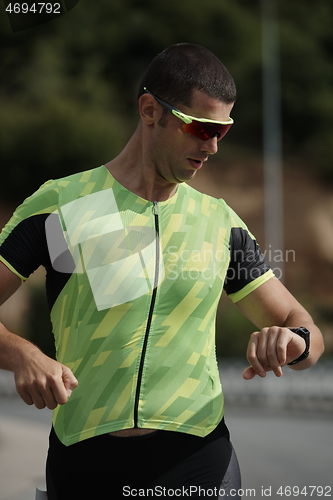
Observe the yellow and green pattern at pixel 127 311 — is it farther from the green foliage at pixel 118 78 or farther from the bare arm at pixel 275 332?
the green foliage at pixel 118 78

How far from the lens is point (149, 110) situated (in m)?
2.47

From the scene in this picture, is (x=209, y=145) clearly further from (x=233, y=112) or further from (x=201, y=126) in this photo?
(x=233, y=112)

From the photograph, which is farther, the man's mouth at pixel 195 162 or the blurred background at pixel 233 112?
the blurred background at pixel 233 112

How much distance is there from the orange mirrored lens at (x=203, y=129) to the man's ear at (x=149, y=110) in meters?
0.16

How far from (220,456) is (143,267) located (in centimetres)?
73

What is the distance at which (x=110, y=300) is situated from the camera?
233 cm

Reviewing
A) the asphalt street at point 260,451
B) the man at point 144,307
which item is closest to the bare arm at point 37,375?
the man at point 144,307

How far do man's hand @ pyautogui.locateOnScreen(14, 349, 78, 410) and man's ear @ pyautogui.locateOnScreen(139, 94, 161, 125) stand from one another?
0.98 m

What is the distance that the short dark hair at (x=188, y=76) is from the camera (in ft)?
7.61

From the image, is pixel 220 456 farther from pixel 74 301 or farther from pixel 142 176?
pixel 142 176

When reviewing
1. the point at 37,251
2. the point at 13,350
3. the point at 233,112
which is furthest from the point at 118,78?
the point at 13,350

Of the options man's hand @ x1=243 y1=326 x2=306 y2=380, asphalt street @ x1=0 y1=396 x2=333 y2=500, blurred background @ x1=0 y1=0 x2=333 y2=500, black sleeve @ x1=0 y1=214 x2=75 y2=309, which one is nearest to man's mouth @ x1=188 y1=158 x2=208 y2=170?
black sleeve @ x1=0 y1=214 x2=75 y2=309

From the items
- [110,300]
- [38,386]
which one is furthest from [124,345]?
[38,386]

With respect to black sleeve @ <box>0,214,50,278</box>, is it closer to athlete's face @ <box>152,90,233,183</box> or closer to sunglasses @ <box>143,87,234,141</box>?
athlete's face @ <box>152,90,233,183</box>
